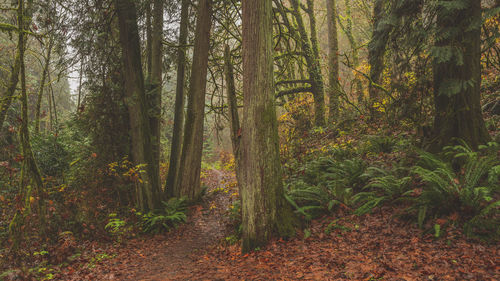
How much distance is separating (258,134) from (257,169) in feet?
2.00

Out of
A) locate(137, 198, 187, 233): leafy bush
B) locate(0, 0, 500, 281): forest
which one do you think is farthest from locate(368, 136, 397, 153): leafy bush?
locate(137, 198, 187, 233): leafy bush

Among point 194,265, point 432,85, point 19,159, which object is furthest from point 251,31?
point 19,159

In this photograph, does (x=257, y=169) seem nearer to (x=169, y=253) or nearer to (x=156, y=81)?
(x=169, y=253)

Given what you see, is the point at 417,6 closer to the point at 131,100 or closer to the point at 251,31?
the point at 251,31

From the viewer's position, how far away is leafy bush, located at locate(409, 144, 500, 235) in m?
3.59

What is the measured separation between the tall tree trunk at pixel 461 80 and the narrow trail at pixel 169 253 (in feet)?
16.6

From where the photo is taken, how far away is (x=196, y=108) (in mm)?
8445

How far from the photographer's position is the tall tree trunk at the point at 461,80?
4633 mm

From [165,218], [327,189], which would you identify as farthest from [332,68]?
[165,218]

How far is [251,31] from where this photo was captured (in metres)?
4.76

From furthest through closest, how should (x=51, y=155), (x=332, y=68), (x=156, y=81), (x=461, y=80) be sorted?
(x=332, y=68)
(x=156, y=81)
(x=51, y=155)
(x=461, y=80)

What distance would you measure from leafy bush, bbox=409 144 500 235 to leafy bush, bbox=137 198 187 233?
582cm

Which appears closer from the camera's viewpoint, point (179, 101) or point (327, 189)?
point (327, 189)

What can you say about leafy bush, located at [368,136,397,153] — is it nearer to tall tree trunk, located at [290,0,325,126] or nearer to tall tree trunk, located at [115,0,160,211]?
tall tree trunk, located at [290,0,325,126]
